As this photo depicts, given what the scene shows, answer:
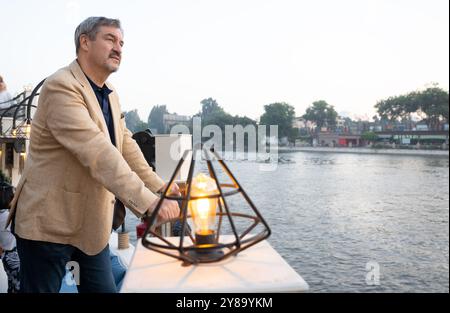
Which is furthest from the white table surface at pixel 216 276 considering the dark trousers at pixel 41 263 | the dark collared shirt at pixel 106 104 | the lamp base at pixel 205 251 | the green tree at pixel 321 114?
the green tree at pixel 321 114

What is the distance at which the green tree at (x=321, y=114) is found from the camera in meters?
84.5

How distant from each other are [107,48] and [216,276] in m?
0.95

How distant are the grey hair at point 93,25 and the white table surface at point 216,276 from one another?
839 millimetres

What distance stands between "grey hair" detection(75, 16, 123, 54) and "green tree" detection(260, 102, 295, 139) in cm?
Answer: 7879

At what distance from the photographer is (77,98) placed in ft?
4.53

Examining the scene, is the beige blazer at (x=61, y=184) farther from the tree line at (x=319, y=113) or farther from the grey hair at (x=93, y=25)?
the tree line at (x=319, y=113)

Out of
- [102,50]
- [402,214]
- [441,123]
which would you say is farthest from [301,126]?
[102,50]

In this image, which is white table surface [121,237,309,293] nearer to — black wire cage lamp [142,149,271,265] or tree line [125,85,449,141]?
black wire cage lamp [142,149,271,265]

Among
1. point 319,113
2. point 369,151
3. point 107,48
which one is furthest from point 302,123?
point 107,48

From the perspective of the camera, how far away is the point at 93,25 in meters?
1.49

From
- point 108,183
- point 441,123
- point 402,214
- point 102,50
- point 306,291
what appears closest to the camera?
point 306,291

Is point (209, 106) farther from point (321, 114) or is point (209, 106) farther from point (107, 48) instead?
point (107, 48)
